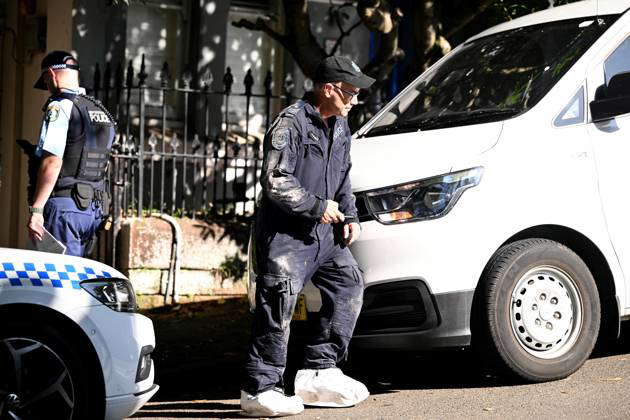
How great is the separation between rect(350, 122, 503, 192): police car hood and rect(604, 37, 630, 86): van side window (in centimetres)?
77

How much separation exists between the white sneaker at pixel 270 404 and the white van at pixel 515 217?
59cm

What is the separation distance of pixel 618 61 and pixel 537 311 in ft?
5.14

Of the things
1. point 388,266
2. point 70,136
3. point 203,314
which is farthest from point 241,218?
point 388,266

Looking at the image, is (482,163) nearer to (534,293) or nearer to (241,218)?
(534,293)

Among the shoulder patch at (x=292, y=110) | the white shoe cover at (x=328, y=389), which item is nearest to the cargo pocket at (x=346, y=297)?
the white shoe cover at (x=328, y=389)

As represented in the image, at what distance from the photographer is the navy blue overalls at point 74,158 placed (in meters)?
6.64

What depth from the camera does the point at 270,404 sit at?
5801 millimetres

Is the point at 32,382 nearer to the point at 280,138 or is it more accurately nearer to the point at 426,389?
the point at 280,138

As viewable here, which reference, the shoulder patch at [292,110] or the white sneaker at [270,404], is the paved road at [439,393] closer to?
the white sneaker at [270,404]

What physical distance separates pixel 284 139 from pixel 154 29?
21.9 ft

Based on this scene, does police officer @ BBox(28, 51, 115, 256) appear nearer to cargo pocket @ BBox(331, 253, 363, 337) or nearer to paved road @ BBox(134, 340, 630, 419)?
paved road @ BBox(134, 340, 630, 419)

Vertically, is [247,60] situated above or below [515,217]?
above

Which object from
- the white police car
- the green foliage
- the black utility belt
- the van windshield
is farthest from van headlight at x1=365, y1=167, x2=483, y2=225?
the green foliage

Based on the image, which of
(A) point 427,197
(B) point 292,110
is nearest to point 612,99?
(A) point 427,197
